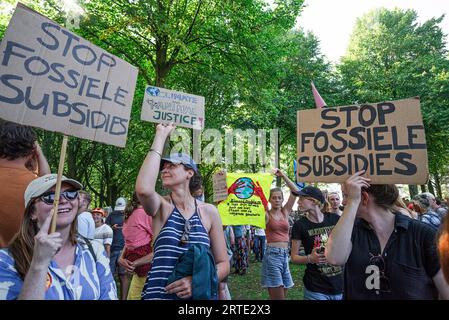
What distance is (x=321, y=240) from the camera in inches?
175

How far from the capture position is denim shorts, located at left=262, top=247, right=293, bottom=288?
550 centimetres

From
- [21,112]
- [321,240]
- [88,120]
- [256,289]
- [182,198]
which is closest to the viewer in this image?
[21,112]

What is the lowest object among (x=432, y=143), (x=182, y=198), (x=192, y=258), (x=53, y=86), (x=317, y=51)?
(x=192, y=258)

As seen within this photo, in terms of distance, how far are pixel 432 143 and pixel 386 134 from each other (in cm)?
2110

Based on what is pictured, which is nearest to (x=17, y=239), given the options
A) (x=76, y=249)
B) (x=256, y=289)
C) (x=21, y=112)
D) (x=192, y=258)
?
(x=76, y=249)

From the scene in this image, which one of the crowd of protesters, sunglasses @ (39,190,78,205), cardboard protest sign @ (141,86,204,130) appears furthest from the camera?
cardboard protest sign @ (141,86,204,130)

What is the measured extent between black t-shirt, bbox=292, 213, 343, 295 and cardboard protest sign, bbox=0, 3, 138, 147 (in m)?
2.76

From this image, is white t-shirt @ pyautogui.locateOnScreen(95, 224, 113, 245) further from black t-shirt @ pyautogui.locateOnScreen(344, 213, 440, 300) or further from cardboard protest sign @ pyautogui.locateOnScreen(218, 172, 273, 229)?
black t-shirt @ pyautogui.locateOnScreen(344, 213, 440, 300)

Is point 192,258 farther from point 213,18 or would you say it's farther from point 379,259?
point 213,18

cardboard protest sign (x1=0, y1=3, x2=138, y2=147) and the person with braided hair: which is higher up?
cardboard protest sign (x1=0, y1=3, x2=138, y2=147)

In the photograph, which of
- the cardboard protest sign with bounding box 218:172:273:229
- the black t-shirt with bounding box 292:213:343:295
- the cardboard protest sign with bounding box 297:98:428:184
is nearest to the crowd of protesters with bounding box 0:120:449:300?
the cardboard protest sign with bounding box 297:98:428:184

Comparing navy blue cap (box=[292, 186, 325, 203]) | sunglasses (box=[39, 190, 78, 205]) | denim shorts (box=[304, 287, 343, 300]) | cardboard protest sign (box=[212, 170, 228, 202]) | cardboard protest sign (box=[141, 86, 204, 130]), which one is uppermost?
cardboard protest sign (box=[141, 86, 204, 130])

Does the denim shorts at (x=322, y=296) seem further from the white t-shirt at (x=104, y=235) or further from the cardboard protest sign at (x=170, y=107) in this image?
the white t-shirt at (x=104, y=235)

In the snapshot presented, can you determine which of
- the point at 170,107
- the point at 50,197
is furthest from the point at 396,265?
the point at 170,107
